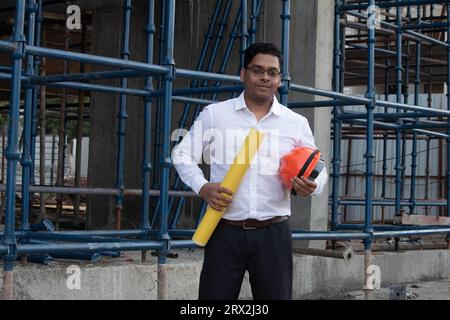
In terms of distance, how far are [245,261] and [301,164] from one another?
53 cm

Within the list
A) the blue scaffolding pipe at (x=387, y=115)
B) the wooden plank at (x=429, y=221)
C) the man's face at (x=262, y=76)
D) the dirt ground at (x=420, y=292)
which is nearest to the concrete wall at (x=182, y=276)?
the dirt ground at (x=420, y=292)

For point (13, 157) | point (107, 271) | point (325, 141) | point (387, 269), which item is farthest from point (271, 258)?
point (387, 269)

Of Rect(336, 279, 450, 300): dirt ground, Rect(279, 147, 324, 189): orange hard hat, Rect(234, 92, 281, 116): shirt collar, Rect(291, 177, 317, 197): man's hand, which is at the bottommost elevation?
Rect(336, 279, 450, 300): dirt ground

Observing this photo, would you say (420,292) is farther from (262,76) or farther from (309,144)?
(262,76)

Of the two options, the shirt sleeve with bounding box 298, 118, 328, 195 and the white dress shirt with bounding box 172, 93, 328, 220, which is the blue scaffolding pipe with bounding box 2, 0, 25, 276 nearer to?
the white dress shirt with bounding box 172, 93, 328, 220

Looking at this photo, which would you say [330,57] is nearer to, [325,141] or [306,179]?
[325,141]

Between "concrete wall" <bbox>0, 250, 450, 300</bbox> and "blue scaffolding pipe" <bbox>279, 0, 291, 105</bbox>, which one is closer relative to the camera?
"concrete wall" <bbox>0, 250, 450, 300</bbox>

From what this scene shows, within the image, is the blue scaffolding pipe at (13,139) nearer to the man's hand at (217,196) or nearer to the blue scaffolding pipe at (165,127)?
the blue scaffolding pipe at (165,127)

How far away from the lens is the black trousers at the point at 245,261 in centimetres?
429

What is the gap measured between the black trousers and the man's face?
64cm

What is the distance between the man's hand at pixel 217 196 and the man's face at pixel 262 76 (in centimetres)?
51

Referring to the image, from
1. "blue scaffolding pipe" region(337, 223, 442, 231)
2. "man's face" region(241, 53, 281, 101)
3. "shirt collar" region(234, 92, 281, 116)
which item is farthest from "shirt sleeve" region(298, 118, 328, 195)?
"blue scaffolding pipe" region(337, 223, 442, 231)

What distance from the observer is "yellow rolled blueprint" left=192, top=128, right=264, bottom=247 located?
418cm

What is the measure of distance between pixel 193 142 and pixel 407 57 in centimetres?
878
